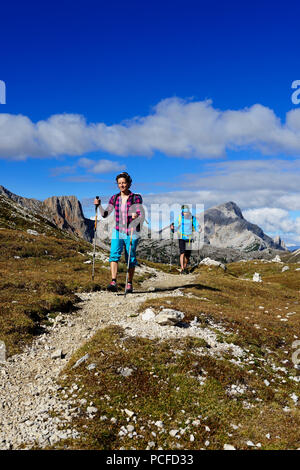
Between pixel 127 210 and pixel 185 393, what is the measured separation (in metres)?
10.3

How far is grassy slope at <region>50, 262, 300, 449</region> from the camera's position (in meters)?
6.68

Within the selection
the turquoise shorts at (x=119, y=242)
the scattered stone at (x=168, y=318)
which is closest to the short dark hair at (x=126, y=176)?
the turquoise shorts at (x=119, y=242)

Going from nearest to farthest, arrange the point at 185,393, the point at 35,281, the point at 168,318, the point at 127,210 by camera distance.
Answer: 1. the point at 185,393
2. the point at 168,318
3. the point at 127,210
4. the point at 35,281

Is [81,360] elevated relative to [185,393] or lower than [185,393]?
elevated

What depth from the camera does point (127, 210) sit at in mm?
16594

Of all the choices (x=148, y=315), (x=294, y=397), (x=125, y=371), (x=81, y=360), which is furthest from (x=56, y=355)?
(x=294, y=397)

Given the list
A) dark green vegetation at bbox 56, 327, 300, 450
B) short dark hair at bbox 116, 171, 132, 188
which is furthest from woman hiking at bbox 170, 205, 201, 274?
dark green vegetation at bbox 56, 327, 300, 450

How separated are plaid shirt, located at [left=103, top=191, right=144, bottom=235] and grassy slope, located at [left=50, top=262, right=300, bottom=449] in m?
6.46

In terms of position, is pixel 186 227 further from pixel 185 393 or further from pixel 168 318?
pixel 185 393

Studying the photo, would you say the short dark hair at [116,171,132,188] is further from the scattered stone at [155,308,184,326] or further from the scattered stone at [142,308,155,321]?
the scattered stone at [155,308,184,326]

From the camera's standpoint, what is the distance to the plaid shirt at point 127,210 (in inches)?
650

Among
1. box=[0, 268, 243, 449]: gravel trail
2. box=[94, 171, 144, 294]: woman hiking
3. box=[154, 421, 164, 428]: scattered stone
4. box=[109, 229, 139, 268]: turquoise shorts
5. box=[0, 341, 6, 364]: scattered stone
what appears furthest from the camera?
box=[109, 229, 139, 268]: turquoise shorts
